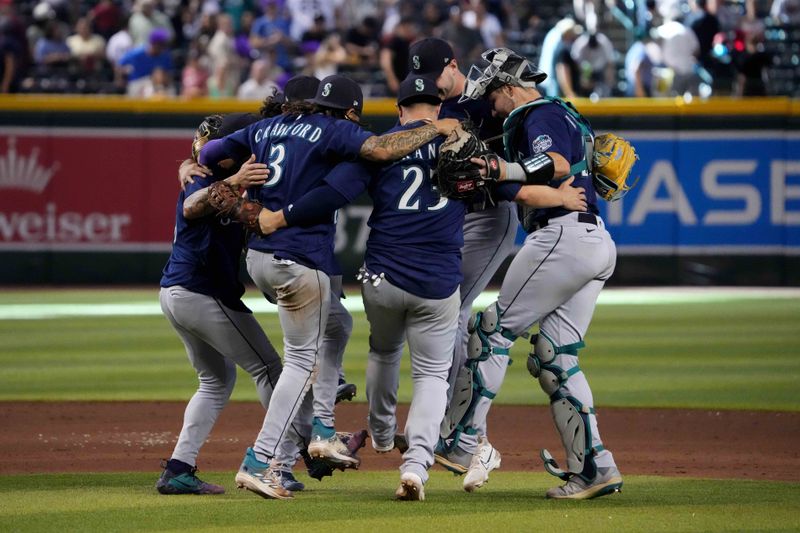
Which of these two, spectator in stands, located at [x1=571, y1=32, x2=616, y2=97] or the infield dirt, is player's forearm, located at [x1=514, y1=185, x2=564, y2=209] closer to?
the infield dirt

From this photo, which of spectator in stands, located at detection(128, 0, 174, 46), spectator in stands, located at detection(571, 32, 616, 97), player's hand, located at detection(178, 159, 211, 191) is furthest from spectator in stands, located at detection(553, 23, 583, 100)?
player's hand, located at detection(178, 159, 211, 191)

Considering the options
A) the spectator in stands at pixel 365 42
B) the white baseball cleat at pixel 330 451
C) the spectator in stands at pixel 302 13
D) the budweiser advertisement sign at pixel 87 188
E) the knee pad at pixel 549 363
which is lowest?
the budweiser advertisement sign at pixel 87 188

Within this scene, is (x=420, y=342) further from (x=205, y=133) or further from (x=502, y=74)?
(x=205, y=133)

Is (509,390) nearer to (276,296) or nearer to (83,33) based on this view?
(276,296)

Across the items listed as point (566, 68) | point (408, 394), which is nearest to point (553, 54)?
point (566, 68)

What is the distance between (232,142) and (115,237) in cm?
1117

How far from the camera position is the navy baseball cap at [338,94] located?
6.32 m

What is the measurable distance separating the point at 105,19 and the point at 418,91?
14.9 meters

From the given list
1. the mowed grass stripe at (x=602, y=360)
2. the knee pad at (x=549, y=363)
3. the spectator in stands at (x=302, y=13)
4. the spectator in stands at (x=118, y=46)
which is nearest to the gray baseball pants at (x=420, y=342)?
the knee pad at (x=549, y=363)

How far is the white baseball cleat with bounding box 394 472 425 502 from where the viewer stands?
612 cm

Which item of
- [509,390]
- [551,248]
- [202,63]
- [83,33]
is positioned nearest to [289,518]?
[551,248]

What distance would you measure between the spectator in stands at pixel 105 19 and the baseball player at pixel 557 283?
14.7 meters

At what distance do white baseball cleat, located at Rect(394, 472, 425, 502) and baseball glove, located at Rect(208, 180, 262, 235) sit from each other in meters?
1.31

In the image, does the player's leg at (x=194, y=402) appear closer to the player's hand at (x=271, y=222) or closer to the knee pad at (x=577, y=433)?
the player's hand at (x=271, y=222)
